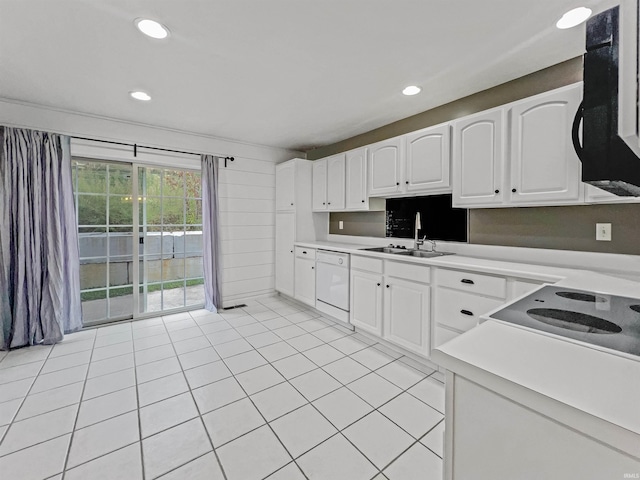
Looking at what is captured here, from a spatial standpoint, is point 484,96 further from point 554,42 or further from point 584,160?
point 584,160

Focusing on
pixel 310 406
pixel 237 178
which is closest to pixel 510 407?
pixel 310 406

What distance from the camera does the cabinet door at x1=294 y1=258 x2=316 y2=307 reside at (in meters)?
3.71

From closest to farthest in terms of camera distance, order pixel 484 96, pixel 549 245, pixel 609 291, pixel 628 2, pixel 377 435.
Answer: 1. pixel 628 2
2. pixel 609 291
3. pixel 377 435
4. pixel 549 245
5. pixel 484 96

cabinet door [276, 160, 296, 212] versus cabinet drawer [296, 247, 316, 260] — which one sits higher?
cabinet door [276, 160, 296, 212]

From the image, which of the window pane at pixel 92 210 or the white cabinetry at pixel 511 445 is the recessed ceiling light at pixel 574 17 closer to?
the white cabinetry at pixel 511 445

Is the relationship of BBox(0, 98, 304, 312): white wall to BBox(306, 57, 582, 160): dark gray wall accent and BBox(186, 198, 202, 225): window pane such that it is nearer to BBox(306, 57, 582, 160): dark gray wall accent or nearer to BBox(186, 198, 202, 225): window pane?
BBox(186, 198, 202, 225): window pane

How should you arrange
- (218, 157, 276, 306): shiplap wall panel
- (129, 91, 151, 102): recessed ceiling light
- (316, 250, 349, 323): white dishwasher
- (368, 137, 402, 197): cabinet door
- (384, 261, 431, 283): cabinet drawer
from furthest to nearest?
(218, 157, 276, 306): shiplap wall panel, (316, 250, 349, 323): white dishwasher, (368, 137, 402, 197): cabinet door, (129, 91, 151, 102): recessed ceiling light, (384, 261, 431, 283): cabinet drawer

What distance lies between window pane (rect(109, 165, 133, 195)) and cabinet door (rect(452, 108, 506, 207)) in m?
3.65

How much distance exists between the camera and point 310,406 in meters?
1.94

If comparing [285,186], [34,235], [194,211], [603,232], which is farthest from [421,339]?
[34,235]

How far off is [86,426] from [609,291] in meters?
2.97

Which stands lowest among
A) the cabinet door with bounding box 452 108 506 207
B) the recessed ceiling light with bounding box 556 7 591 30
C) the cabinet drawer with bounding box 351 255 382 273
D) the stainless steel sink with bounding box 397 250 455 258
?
the cabinet drawer with bounding box 351 255 382 273

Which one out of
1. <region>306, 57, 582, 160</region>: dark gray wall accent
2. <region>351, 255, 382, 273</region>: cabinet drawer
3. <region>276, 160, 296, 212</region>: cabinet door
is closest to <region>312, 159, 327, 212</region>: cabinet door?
<region>276, 160, 296, 212</region>: cabinet door

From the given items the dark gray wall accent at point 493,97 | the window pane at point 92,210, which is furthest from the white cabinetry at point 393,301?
the window pane at point 92,210
